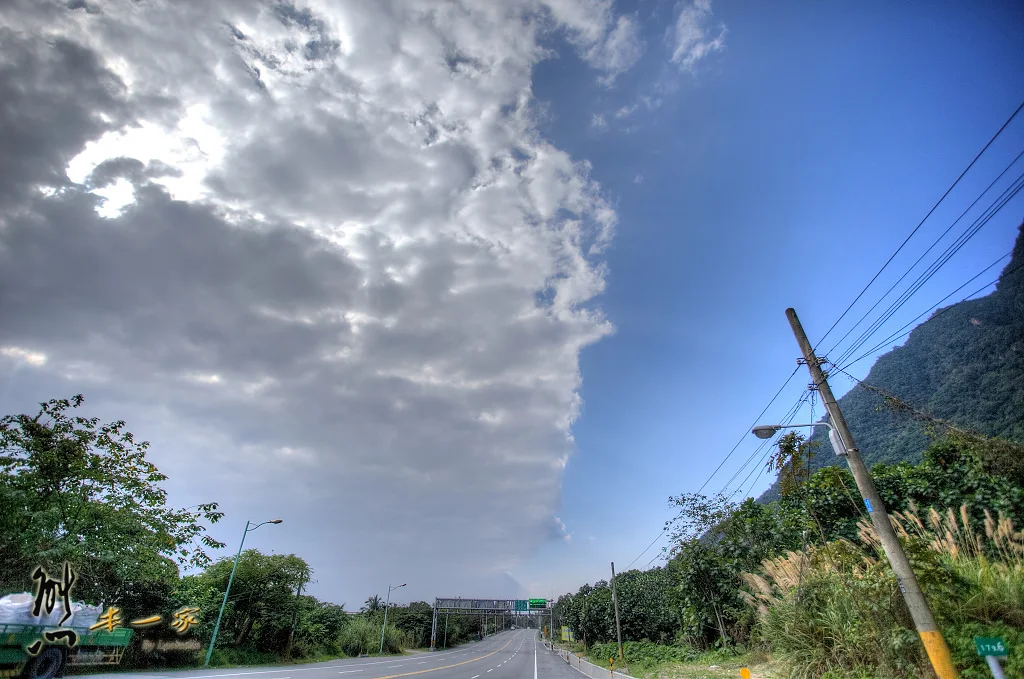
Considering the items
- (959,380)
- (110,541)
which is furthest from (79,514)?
(959,380)

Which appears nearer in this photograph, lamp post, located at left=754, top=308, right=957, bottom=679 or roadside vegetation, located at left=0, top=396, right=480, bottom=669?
lamp post, located at left=754, top=308, right=957, bottom=679

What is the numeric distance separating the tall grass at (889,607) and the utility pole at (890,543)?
0.38 metres

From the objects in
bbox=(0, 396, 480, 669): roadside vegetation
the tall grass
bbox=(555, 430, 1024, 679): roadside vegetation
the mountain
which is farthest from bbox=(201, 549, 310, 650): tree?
the mountain

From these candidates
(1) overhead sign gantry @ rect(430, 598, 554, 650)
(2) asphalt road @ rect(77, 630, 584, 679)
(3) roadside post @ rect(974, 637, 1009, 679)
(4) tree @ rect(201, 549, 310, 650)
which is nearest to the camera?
(3) roadside post @ rect(974, 637, 1009, 679)

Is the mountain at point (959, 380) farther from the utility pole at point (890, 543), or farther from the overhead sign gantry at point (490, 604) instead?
the overhead sign gantry at point (490, 604)

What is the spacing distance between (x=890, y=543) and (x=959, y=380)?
70616 millimetres

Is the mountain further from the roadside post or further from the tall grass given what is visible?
the roadside post

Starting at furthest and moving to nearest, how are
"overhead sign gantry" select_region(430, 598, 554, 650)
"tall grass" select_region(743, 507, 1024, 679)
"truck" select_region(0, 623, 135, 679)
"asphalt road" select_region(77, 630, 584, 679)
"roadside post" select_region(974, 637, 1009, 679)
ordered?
1. "overhead sign gantry" select_region(430, 598, 554, 650)
2. "asphalt road" select_region(77, 630, 584, 679)
3. "truck" select_region(0, 623, 135, 679)
4. "tall grass" select_region(743, 507, 1024, 679)
5. "roadside post" select_region(974, 637, 1009, 679)

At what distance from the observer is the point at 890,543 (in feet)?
27.3

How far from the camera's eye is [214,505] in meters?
20.2

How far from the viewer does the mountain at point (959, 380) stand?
158 ft

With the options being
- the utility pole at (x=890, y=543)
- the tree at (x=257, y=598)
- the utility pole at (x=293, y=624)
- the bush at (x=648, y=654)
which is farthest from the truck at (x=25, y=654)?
the utility pole at (x=293, y=624)

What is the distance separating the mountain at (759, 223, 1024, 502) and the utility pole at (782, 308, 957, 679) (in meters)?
37.4

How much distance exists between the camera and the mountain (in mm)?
48219
